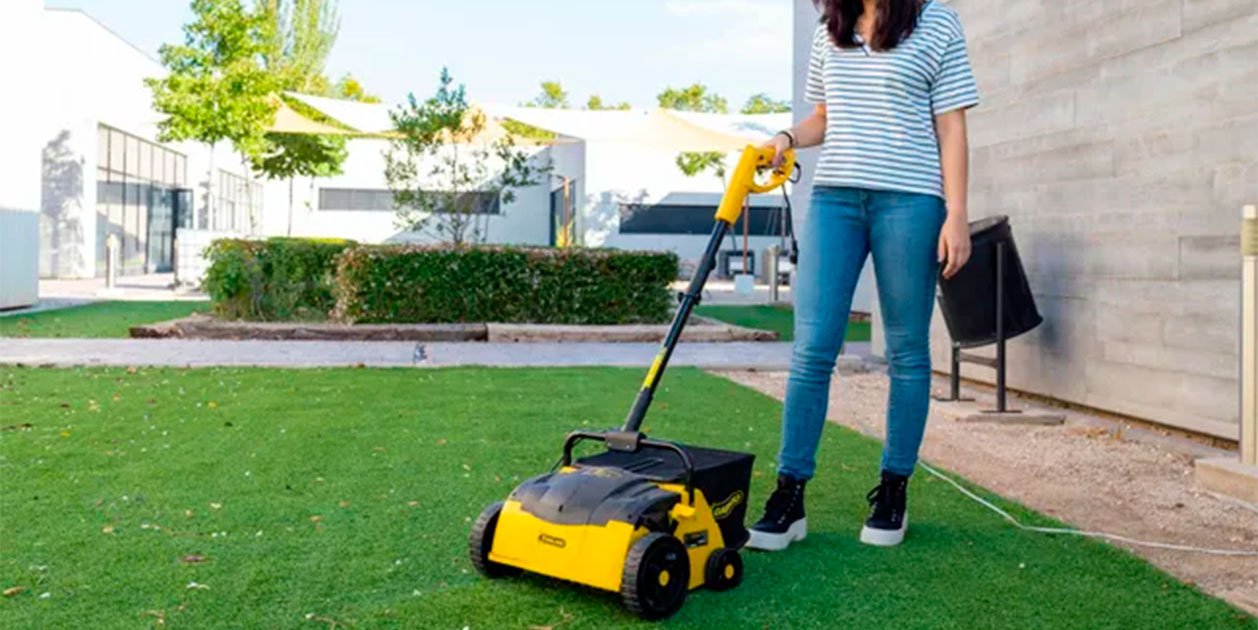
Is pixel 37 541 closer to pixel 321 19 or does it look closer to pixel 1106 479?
pixel 1106 479

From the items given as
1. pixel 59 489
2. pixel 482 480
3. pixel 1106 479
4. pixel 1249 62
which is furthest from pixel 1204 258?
pixel 59 489

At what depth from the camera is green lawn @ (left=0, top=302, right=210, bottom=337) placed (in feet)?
32.7

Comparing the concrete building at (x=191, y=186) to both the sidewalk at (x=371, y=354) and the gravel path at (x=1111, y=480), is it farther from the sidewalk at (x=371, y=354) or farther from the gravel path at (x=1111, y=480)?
the gravel path at (x=1111, y=480)

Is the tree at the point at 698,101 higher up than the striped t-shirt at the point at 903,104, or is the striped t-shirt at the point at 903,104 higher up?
the tree at the point at 698,101

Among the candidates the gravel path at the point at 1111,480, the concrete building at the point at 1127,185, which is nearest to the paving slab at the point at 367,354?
the concrete building at the point at 1127,185

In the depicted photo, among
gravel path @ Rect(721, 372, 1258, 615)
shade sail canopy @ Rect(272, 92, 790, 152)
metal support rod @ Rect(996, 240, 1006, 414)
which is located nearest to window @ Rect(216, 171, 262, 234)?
shade sail canopy @ Rect(272, 92, 790, 152)

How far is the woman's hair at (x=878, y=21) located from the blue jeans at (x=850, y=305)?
0.38 m

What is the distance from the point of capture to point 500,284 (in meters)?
10.2

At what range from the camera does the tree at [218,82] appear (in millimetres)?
18828

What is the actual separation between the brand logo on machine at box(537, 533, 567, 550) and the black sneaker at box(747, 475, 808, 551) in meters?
0.67

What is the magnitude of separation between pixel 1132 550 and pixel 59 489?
304 centimetres

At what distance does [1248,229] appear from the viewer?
3736 millimetres

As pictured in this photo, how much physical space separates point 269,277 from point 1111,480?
8030 mm

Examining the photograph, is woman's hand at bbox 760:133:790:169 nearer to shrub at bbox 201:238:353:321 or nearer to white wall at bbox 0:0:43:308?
shrub at bbox 201:238:353:321
